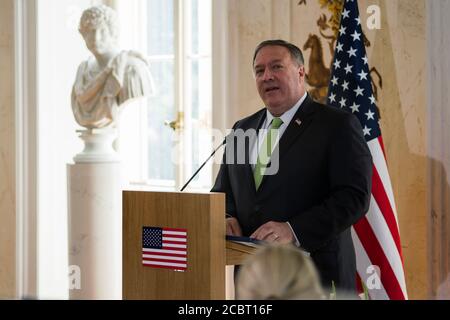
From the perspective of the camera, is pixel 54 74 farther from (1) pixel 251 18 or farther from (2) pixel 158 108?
(1) pixel 251 18

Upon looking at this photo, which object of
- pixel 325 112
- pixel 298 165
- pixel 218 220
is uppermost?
pixel 325 112

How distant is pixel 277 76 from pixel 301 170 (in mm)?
413

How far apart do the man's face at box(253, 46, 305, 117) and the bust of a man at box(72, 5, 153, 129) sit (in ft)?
8.20

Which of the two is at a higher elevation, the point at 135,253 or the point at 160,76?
the point at 160,76

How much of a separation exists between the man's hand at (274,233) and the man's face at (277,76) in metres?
0.61

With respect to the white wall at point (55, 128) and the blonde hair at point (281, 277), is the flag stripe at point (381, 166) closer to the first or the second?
the blonde hair at point (281, 277)

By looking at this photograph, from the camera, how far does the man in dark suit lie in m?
2.99

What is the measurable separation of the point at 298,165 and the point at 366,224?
95 centimetres

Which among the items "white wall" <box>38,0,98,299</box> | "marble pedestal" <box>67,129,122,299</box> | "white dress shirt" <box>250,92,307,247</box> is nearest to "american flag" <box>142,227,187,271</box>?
"white dress shirt" <box>250,92,307,247</box>

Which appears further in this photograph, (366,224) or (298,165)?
(366,224)

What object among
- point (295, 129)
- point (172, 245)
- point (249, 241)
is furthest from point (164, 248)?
point (295, 129)

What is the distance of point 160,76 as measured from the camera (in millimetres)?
6902
